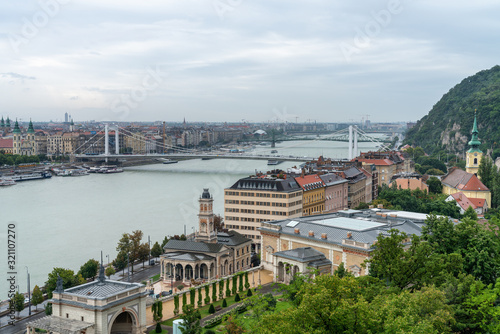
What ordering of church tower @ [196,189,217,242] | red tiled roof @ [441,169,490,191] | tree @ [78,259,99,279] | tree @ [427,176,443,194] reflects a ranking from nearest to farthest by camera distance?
tree @ [78,259,99,279], church tower @ [196,189,217,242], red tiled roof @ [441,169,490,191], tree @ [427,176,443,194]

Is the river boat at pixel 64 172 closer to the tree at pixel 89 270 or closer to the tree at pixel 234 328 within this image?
the tree at pixel 89 270

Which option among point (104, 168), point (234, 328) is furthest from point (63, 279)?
point (104, 168)

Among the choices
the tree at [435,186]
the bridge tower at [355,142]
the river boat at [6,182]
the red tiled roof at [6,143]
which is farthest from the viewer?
the red tiled roof at [6,143]

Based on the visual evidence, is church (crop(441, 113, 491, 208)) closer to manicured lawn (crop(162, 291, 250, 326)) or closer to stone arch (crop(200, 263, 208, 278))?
stone arch (crop(200, 263, 208, 278))

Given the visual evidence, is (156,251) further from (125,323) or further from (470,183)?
(470,183)

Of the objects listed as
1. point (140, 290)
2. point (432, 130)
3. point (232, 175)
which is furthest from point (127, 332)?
point (432, 130)

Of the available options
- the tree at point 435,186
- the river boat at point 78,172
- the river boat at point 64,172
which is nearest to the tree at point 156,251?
the tree at point 435,186

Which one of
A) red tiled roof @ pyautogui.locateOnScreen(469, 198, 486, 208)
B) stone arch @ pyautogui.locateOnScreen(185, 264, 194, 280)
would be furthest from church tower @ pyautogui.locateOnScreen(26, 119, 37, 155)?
stone arch @ pyautogui.locateOnScreen(185, 264, 194, 280)
